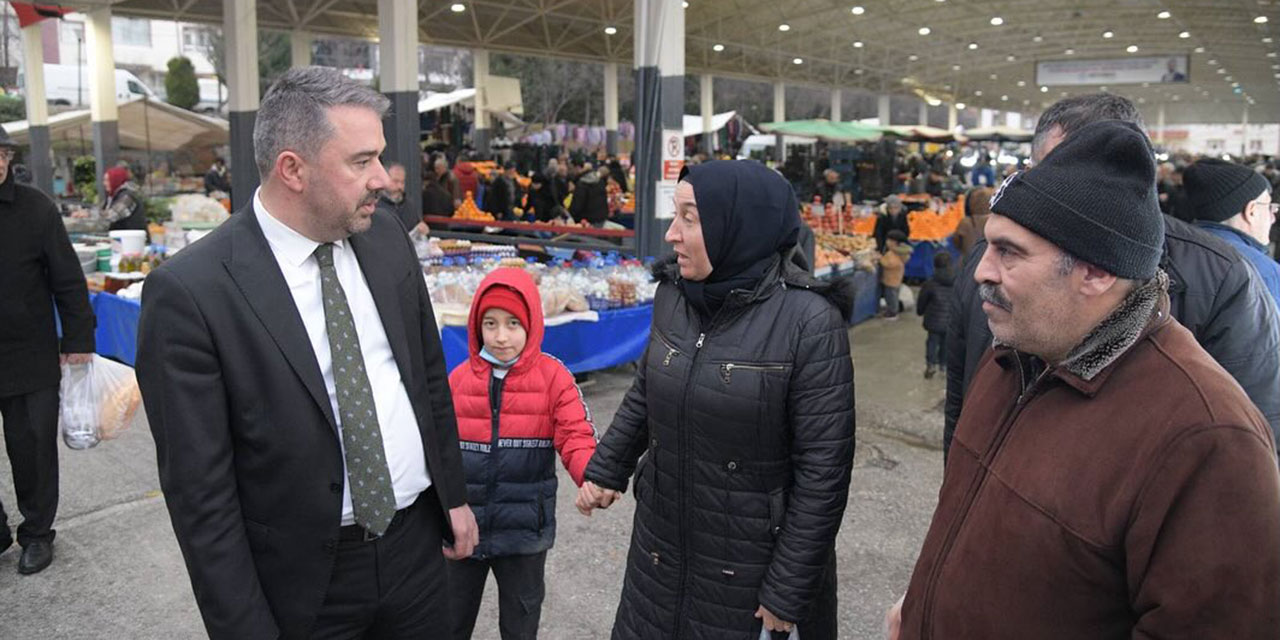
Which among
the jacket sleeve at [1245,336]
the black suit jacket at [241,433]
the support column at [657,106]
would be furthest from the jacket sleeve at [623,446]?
the support column at [657,106]

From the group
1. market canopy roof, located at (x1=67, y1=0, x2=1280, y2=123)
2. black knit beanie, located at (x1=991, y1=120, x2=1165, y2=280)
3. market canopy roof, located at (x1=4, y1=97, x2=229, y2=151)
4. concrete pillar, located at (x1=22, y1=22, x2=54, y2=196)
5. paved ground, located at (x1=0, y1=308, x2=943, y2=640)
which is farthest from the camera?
market canopy roof, located at (x1=67, y1=0, x2=1280, y2=123)

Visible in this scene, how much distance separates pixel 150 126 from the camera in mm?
20953

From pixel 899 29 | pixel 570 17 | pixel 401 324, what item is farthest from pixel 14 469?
pixel 899 29

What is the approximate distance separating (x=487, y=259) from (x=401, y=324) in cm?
598

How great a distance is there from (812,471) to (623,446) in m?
0.63

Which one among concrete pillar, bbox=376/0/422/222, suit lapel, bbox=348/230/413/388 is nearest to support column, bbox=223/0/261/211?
concrete pillar, bbox=376/0/422/222

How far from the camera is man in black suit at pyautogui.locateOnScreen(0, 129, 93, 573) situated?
3.92 meters

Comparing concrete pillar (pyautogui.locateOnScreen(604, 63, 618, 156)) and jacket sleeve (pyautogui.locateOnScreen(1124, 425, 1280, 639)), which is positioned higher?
concrete pillar (pyautogui.locateOnScreen(604, 63, 618, 156))

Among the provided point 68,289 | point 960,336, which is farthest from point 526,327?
point 68,289

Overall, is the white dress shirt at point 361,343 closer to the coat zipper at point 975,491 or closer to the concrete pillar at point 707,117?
the coat zipper at point 975,491

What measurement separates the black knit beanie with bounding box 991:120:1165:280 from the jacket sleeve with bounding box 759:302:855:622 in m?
0.81

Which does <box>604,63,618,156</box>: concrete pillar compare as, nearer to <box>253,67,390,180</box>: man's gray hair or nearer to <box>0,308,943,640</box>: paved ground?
<box>0,308,943,640</box>: paved ground

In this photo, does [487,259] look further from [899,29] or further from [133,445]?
[899,29]

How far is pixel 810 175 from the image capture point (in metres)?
23.4
